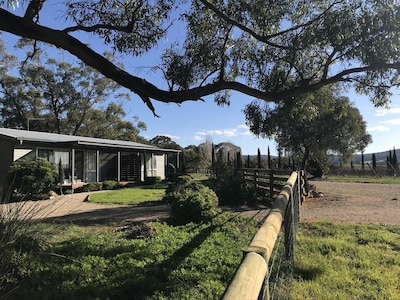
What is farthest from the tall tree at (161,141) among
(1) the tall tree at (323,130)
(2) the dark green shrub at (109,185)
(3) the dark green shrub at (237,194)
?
(3) the dark green shrub at (237,194)

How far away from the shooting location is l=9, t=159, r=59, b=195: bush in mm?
17891

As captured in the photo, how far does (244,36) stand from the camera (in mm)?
10531

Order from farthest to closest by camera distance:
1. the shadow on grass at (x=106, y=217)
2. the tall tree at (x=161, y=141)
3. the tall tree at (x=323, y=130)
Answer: the tall tree at (x=161, y=141) < the tall tree at (x=323, y=130) < the shadow on grass at (x=106, y=217)

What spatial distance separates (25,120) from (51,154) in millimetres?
24062

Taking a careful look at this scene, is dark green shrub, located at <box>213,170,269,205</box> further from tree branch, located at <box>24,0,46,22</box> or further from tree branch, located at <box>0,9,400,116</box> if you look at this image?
tree branch, located at <box>24,0,46,22</box>

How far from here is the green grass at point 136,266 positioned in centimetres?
463

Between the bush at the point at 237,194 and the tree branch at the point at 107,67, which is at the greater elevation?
the tree branch at the point at 107,67

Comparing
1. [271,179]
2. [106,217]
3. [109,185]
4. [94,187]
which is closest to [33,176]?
[94,187]

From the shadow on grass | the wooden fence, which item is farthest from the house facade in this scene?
the wooden fence

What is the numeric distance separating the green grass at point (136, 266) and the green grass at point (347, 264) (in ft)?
3.19

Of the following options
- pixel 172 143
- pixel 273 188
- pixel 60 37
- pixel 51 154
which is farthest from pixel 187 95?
pixel 172 143

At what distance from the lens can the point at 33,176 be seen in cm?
1833

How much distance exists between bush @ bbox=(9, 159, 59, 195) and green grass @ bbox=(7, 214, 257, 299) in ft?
37.4

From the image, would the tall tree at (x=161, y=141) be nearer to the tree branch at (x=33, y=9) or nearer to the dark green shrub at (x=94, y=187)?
the dark green shrub at (x=94, y=187)
